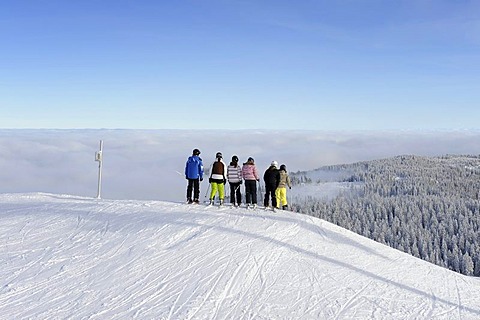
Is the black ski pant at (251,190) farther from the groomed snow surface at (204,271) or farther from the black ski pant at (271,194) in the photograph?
the groomed snow surface at (204,271)

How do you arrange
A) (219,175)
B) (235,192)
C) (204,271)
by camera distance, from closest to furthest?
(204,271)
(219,175)
(235,192)

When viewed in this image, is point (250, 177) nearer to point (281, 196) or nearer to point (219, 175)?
point (219, 175)

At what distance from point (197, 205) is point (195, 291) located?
7411 millimetres

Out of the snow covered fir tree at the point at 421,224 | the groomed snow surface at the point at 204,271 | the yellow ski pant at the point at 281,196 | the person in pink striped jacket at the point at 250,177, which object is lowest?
the snow covered fir tree at the point at 421,224

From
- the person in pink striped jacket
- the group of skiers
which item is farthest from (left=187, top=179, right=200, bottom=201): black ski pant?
the person in pink striped jacket

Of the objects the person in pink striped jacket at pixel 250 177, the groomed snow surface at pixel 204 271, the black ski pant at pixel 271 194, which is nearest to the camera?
the groomed snow surface at pixel 204 271

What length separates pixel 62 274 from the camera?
9.07 meters

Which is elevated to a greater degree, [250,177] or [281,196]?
[250,177]

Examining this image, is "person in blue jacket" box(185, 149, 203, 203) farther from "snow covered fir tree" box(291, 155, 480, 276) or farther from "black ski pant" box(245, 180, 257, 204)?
"snow covered fir tree" box(291, 155, 480, 276)

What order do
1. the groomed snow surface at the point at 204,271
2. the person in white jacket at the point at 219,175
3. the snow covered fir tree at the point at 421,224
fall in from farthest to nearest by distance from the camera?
the snow covered fir tree at the point at 421,224
the person in white jacket at the point at 219,175
the groomed snow surface at the point at 204,271

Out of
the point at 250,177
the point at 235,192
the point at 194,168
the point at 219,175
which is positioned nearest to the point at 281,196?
the point at 250,177

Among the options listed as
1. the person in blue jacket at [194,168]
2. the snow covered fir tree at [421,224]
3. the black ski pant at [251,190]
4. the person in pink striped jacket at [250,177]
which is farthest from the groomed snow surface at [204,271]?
the snow covered fir tree at [421,224]

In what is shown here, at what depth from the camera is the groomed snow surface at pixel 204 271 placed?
7957 millimetres

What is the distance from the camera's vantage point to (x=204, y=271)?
31.1 feet
